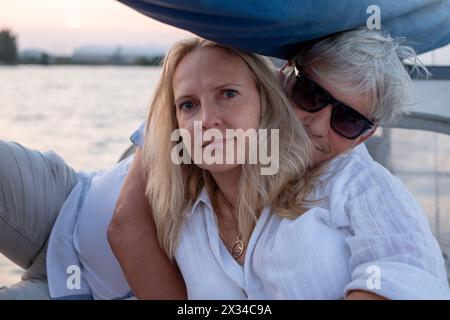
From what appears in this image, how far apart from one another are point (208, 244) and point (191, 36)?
52 cm

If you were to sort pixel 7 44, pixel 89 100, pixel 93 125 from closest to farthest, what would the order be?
1. pixel 93 125
2. pixel 7 44
3. pixel 89 100

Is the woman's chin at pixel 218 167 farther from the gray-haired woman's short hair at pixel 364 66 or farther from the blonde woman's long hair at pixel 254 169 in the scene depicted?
the gray-haired woman's short hair at pixel 364 66

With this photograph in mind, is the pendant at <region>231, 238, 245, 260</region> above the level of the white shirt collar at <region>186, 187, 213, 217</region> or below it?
below

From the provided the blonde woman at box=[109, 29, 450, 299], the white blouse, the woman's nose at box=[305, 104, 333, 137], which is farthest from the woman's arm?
the woman's nose at box=[305, 104, 333, 137]

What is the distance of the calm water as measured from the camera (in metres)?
2.77

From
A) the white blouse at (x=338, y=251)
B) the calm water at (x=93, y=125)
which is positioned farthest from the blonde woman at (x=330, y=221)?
the calm water at (x=93, y=125)

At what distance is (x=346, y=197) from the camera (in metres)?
1.79

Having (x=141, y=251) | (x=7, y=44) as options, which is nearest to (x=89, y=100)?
(x=7, y=44)

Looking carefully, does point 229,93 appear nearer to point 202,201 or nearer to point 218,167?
point 218,167

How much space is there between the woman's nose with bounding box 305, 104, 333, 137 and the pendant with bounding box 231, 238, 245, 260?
0.33m

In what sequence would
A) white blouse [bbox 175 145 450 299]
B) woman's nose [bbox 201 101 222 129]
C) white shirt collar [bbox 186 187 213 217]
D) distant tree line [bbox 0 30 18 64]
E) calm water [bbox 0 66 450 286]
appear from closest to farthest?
white blouse [bbox 175 145 450 299] < woman's nose [bbox 201 101 222 129] < white shirt collar [bbox 186 187 213 217] < calm water [bbox 0 66 450 286] < distant tree line [bbox 0 30 18 64]

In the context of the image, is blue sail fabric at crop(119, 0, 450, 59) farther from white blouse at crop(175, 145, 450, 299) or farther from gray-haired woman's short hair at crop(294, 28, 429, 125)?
white blouse at crop(175, 145, 450, 299)

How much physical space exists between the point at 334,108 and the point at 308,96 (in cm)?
7

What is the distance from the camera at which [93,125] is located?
455 inches
